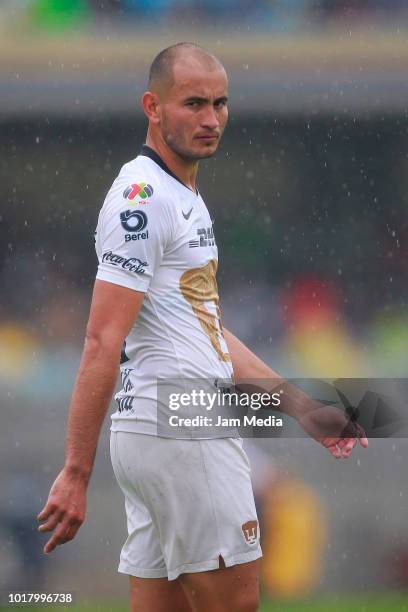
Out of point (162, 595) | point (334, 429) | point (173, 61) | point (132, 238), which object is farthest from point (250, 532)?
point (173, 61)

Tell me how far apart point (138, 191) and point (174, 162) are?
22cm

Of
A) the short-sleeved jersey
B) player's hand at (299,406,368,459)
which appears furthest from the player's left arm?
the short-sleeved jersey

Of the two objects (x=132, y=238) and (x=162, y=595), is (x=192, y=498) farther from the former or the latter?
(x=132, y=238)

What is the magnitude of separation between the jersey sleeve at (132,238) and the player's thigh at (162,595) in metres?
0.75

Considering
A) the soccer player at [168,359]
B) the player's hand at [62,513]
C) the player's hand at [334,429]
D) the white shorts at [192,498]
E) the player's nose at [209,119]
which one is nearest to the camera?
the player's hand at [62,513]

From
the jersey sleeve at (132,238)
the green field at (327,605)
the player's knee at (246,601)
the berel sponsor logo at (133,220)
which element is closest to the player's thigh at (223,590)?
the player's knee at (246,601)

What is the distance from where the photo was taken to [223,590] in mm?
2627

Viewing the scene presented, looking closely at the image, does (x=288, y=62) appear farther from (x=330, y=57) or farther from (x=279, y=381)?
(x=279, y=381)

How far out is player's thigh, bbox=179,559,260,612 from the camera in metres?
2.62

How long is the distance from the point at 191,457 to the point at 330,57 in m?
4.90

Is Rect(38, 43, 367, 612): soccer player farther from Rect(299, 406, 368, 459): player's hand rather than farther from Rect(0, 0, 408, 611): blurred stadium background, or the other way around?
Rect(0, 0, 408, 611): blurred stadium background

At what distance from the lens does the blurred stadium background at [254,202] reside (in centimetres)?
653

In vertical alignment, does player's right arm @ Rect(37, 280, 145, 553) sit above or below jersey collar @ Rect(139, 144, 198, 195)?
below

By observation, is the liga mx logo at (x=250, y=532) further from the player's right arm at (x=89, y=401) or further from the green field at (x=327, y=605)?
the green field at (x=327, y=605)
